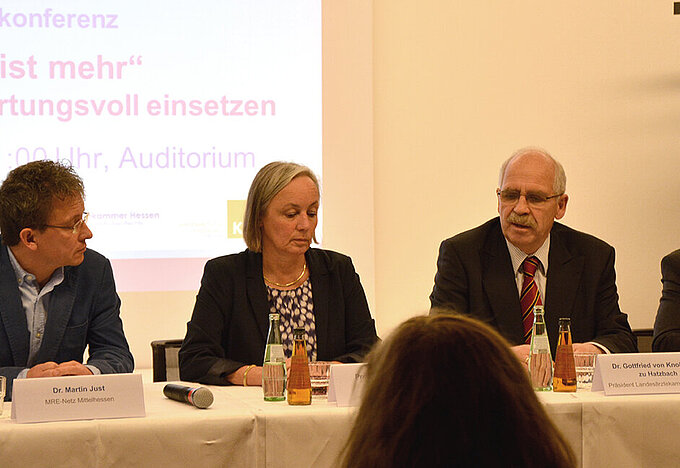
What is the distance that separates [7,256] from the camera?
9.34ft

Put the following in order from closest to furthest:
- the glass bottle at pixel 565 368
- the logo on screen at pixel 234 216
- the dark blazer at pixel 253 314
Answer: the glass bottle at pixel 565 368
the dark blazer at pixel 253 314
the logo on screen at pixel 234 216

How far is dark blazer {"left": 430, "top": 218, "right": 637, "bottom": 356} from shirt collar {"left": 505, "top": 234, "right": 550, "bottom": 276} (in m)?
0.02

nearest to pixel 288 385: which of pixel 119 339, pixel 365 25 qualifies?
pixel 119 339

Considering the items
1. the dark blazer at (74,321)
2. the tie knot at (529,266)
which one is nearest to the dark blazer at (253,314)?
the dark blazer at (74,321)

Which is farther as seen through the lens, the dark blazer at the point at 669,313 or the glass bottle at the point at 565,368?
the dark blazer at the point at 669,313

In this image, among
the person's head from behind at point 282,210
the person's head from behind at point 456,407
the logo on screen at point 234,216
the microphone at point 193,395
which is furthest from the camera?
the logo on screen at point 234,216

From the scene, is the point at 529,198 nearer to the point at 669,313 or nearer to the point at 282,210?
the point at 669,313

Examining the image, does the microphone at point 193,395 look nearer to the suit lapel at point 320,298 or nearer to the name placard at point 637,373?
the suit lapel at point 320,298

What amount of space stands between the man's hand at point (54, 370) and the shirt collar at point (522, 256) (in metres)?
1.58

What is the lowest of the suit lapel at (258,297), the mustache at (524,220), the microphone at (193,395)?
the microphone at (193,395)

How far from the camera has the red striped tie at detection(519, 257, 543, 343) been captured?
122 inches

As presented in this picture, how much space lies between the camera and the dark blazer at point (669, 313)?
2.99 metres

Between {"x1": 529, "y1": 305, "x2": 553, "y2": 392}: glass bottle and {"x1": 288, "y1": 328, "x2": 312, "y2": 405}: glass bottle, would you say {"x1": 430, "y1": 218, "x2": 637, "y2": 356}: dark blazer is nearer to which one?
{"x1": 529, "y1": 305, "x2": 553, "y2": 392}: glass bottle

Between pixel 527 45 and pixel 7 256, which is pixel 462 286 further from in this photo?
pixel 527 45
